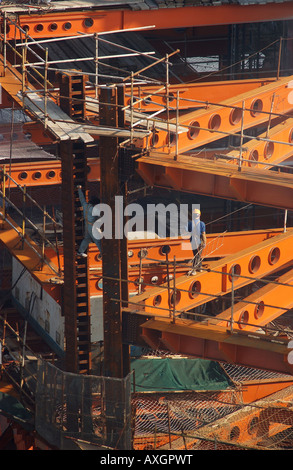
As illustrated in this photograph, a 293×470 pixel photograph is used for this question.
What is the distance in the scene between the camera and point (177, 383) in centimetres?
3584

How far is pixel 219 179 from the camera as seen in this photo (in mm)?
29641

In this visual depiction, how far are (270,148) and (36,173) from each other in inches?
350

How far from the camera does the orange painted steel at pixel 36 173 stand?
4094 centimetres

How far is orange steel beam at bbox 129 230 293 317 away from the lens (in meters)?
32.2

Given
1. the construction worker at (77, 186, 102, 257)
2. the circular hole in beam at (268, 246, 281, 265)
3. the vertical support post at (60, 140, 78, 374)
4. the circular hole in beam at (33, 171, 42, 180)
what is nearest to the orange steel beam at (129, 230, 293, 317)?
the circular hole in beam at (268, 246, 281, 265)

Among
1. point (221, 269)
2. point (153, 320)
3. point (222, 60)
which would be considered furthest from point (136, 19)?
point (153, 320)

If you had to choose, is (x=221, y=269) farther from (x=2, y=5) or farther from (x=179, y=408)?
(x=2, y=5)

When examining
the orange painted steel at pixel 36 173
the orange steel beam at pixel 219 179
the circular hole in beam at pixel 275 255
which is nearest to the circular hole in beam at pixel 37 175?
the orange painted steel at pixel 36 173

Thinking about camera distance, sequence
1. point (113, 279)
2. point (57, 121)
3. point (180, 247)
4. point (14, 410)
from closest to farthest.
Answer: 1. point (113, 279)
2. point (57, 121)
3. point (14, 410)
4. point (180, 247)

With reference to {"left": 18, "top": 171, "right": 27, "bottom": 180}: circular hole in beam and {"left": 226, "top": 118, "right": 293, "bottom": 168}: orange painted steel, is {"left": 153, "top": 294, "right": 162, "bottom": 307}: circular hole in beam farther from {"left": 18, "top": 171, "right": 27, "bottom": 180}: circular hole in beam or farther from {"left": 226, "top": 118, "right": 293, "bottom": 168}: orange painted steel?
{"left": 18, "top": 171, "right": 27, "bottom": 180}: circular hole in beam

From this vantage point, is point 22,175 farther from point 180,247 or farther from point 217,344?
point 217,344

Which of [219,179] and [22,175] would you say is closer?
[219,179]

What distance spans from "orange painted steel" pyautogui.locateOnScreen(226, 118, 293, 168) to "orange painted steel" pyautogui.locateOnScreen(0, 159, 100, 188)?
22.0ft

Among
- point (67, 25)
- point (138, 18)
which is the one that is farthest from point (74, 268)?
point (138, 18)
